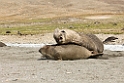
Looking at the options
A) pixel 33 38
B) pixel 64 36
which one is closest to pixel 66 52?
pixel 64 36

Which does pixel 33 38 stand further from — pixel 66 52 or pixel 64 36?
pixel 66 52

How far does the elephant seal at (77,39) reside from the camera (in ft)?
45.2

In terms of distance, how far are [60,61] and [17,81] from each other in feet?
14.1

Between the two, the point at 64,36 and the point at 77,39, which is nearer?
the point at 64,36

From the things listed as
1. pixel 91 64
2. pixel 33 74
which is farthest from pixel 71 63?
pixel 33 74

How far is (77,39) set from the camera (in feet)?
48.0

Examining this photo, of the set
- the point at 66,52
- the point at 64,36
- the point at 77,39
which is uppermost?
the point at 64,36

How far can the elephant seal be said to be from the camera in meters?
13.8

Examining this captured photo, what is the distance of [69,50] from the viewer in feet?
45.8

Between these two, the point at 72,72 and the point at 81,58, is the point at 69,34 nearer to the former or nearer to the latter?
the point at 81,58

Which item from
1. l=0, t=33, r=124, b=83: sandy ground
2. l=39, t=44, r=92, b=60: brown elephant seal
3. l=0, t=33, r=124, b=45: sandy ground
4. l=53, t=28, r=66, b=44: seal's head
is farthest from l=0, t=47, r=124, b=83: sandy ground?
l=0, t=33, r=124, b=45: sandy ground

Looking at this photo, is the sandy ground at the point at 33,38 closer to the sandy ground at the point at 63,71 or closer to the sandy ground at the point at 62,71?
the sandy ground at the point at 62,71

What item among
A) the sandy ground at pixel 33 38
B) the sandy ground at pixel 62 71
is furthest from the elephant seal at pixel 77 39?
the sandy ground at pixel 33 38

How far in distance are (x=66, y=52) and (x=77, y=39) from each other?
0.96 metres
